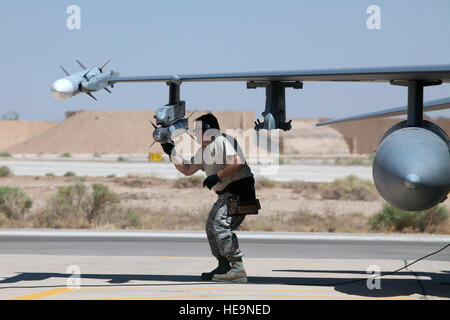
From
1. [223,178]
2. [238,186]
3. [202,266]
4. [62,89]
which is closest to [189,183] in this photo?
[202,266]

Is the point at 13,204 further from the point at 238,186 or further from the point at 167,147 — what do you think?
the point at 238,186

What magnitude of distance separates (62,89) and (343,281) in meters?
5.23

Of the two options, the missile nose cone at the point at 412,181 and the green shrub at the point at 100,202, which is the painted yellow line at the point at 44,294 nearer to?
the missile nose cone at the point at 412,181

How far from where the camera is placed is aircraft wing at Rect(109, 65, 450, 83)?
34.9 ft

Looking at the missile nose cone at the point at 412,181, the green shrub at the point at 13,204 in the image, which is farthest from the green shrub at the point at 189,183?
the missile nose cone at the point at 412,181

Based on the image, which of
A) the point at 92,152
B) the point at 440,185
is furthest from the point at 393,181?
A: the point at 92,152

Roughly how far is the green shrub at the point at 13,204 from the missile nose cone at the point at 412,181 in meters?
18.6

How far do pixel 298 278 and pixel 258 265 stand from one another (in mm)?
1613

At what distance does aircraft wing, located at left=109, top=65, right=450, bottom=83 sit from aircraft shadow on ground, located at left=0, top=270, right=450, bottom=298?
3.03m

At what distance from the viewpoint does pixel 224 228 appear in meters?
11.1

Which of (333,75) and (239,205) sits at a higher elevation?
(333,75)

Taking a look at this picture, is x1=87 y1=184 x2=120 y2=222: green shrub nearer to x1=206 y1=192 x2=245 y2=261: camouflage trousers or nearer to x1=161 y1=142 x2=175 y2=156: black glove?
x1=161 y1=142 x2=175 y2=156: black glove

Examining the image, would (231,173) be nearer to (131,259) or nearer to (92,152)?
(131,259)
